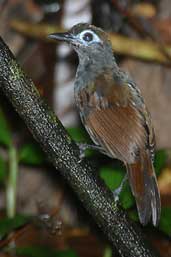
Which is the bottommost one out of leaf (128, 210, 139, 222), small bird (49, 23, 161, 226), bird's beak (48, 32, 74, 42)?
leaf (128, 210, 139, 222)

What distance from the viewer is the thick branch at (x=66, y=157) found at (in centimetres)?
395

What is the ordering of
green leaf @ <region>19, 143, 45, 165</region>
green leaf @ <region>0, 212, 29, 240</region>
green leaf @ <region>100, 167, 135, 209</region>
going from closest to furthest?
1. green leaf @ <region>100, 167, 135, 209</region>
2. green leaf @ <region>0, 212, 29, 240</region>
3. green leaf @ <region>19, 143, 45, 165</region>

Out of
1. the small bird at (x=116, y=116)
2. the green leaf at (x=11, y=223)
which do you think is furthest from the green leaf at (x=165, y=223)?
the green leaf at (x=11, y=223)

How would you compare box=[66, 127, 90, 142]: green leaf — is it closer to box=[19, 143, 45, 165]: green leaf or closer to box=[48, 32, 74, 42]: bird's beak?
box=[19, 143, 45, 165]: green leaf

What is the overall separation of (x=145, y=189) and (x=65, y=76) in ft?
12.0

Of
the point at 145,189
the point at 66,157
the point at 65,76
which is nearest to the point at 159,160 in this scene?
the point at 145,189

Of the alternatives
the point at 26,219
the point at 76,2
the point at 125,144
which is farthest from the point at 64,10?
the point at 125,144

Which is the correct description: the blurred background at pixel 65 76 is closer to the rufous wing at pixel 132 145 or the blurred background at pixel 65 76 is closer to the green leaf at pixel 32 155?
the green leaf at pixel 32 155

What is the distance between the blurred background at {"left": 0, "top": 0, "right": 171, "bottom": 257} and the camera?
7199 mm

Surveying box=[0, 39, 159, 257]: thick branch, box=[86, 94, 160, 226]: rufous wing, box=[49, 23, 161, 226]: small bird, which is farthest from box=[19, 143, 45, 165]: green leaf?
box=[0, 39, 159, 257]: thick branch

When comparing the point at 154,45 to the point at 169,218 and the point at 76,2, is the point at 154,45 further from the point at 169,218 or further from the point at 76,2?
the point at 169,218

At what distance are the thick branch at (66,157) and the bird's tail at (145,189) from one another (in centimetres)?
19

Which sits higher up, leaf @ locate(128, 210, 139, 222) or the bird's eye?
the bird's eye

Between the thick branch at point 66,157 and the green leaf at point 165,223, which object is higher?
the thick branch at point 66,157
